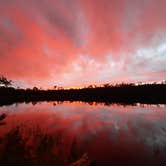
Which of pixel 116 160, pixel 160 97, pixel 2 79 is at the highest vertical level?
pixel 2 79

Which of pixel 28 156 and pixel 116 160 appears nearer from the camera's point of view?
pixel 28 156

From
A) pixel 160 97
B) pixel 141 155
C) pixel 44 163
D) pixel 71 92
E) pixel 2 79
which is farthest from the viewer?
pixel 71 92

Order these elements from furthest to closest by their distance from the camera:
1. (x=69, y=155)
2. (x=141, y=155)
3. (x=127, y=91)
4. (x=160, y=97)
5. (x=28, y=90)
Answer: (x=28, y=90) < (x=127, y=91) < (x=160, y=97) < (x=141, y=155) < (x=69, y=155)

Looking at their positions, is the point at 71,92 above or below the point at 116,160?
above

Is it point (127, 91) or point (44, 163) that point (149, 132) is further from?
point (127, 91)

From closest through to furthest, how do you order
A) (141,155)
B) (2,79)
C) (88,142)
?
(141,155), (88,142), (2,79)

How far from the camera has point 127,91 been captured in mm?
97688

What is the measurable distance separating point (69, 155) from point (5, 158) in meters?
3.39

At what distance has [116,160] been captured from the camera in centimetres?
1365

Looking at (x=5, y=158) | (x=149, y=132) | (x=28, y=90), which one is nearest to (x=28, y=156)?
(x=5, y=158)

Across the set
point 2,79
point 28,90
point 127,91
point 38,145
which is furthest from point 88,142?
point 28,90

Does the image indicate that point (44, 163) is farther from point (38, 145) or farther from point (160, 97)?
point (160, 97)

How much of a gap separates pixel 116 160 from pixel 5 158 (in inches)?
235

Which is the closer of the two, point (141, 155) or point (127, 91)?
point (141, 155)
